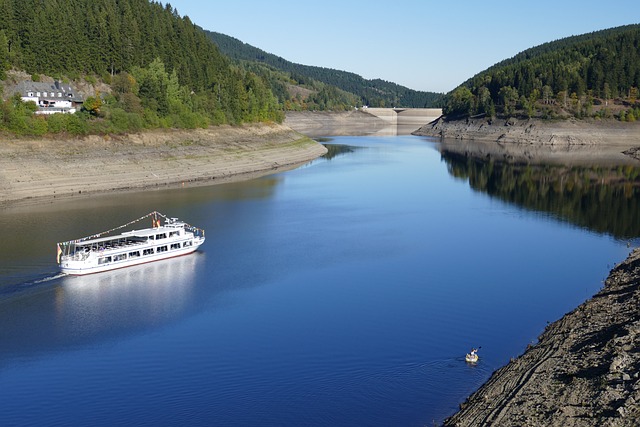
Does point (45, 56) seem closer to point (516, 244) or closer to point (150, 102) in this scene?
point (150, 102)

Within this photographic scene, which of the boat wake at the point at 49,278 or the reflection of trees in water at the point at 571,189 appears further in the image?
the reflection of trees in water at the point at 571,189

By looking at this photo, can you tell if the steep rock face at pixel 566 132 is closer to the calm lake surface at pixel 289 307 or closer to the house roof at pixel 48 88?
the calm lake surface at pixel 289 307

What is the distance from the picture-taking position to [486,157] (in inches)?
5566

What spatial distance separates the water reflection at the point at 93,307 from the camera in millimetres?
33219

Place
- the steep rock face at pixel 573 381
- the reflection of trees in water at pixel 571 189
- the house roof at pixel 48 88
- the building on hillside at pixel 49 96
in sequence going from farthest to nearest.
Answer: the house roof at pixel 48 88
the building on hillside at pixel 49 96
the reflection of trees in water at pixel 571 189
the steep rock face at pixel 573 381

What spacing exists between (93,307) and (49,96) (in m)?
67.3

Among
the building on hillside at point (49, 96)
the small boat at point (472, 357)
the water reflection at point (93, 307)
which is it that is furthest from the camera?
the building on hillside at point (49, 96)

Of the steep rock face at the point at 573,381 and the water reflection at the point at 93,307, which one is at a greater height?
the steep rock face at the point at 573,381

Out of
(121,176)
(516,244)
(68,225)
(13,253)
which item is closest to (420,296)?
(516,244)

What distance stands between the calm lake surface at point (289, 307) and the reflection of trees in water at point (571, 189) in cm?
74

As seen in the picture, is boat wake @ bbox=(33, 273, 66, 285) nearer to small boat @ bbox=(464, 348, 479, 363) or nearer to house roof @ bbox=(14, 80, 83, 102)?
small boat @ bbox=(464, 348, 479, 363)

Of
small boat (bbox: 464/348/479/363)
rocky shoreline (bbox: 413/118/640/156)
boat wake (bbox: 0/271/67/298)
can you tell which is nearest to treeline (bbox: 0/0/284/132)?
boat wake (bbox: 0/271/67/298)

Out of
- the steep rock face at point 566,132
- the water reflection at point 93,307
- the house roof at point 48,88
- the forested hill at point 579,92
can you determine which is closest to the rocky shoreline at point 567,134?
the steep rock face at point 566,132

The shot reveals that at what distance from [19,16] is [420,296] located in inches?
3638
